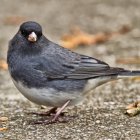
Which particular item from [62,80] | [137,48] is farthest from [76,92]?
[137,48]

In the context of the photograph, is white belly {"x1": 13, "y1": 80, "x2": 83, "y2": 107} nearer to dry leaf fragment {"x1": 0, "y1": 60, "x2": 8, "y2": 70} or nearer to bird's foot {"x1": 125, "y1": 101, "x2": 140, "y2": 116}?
bird's foot {"x1": 125, "y1": 101, "x2": 140, "y2": 116}

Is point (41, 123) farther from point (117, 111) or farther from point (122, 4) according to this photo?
point (122, 4)

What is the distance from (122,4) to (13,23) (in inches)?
72.1

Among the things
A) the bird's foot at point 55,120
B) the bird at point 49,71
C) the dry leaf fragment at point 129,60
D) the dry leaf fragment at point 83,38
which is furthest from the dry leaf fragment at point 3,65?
the bird's foot at point 55,120

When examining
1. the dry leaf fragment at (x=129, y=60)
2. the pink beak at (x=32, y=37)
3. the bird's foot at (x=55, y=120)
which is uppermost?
the pink beak at (x=32, y=37)

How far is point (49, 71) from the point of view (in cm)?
436

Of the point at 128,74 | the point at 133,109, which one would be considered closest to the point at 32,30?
the point at 128,74

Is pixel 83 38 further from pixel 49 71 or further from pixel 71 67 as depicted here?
pixel 49 71

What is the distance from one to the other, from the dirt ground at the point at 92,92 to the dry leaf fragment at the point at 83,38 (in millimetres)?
110

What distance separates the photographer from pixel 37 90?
165 inches

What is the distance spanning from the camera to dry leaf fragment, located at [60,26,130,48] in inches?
282

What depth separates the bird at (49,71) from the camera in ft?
13.9

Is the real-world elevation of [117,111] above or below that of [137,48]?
below

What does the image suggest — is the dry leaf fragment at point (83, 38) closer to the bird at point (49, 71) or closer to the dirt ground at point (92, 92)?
the dirt ground at point (92, 92)
